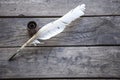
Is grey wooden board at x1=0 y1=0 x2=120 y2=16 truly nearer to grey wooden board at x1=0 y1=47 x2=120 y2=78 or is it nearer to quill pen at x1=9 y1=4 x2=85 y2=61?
quill pen at x1=9 y1=4 x2=85 y2=61

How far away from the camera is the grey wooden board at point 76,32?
49.0 inches

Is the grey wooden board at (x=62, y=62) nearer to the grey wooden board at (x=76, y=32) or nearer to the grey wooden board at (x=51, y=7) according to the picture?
the grey wooden board at (x=76, y=32)

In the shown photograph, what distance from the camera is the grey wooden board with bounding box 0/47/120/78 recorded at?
1.22 metres

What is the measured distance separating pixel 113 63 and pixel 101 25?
0.17 metres

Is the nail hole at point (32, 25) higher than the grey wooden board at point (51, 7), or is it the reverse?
the grey wooden board at point (51, 7)

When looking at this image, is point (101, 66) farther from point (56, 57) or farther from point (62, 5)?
point (62, 5)

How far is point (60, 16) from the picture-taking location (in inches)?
49.9

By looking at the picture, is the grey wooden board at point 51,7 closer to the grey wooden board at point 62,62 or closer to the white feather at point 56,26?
the white feather at point 56,26

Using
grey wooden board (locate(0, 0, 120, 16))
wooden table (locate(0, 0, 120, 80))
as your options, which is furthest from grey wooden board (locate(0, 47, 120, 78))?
grey wooden board (locate(0, 0, 120, 16))

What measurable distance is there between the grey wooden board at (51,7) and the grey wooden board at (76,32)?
3cm

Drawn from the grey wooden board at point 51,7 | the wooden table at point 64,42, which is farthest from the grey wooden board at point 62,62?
the grey wooden board at point 51,7

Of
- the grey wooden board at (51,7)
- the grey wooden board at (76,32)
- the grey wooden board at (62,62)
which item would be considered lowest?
the grey wooden board at (62,62)

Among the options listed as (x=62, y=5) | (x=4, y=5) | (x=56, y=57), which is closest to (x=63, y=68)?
(x=56, y=57)

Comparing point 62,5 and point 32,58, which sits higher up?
point 62,5
